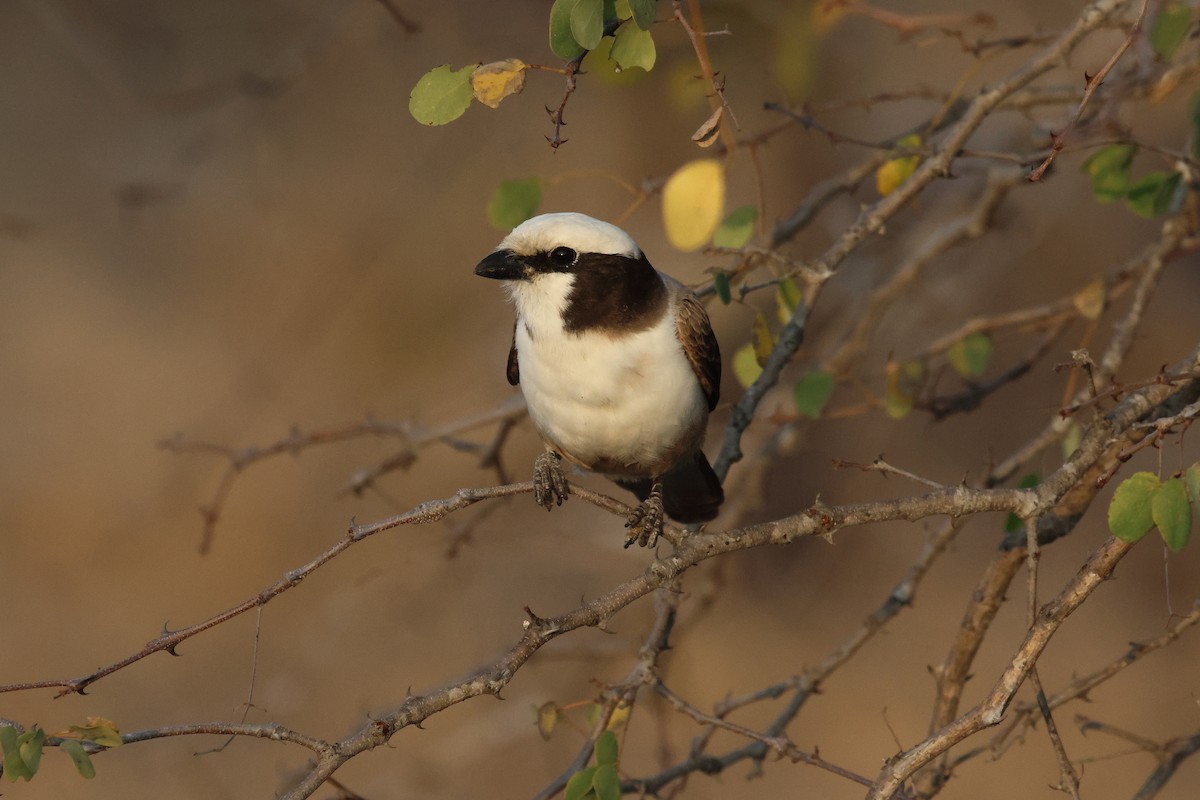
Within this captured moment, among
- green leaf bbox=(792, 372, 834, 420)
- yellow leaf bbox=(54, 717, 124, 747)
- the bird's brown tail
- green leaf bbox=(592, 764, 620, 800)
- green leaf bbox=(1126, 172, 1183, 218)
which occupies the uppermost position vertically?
green leaf bbox=(1126, 172, 1183, 218)

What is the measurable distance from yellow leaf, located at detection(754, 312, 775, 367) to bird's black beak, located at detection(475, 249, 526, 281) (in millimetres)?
684

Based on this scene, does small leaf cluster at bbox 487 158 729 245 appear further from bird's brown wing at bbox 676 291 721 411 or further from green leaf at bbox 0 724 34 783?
green leaf at bbox 0 724 34 783

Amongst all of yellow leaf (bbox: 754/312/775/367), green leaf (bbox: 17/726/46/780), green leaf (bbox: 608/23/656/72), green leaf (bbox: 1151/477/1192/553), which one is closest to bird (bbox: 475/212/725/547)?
yellow leaf (bbox: 754/312/775/367)

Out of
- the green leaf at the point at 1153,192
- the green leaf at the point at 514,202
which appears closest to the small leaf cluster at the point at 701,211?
the green leaf at the point at 514,202

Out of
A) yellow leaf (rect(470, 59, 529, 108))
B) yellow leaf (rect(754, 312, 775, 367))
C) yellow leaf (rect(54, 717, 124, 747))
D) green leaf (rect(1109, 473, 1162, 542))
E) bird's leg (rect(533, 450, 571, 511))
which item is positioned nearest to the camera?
yellow leaf (rect(54, 717, 124, 747))

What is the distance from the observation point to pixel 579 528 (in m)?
6.72

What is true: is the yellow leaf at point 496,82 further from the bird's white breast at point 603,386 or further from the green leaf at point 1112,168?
the green leaf at point 1112,168

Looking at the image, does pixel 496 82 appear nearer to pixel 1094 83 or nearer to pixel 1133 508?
pixel 1094 83

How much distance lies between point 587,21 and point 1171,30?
6.82 feet

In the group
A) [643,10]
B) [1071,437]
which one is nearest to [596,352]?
[643,10]

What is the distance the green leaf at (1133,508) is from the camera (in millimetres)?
2525

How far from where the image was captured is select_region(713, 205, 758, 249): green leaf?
12.1ft

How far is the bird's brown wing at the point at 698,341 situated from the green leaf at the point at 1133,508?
151 centimetres

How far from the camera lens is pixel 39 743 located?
2.36 meters
